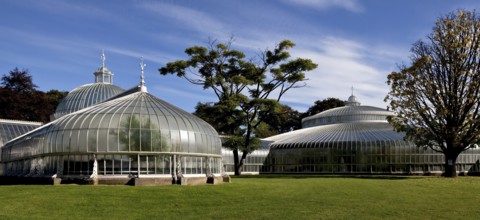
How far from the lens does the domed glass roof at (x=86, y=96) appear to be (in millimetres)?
55406

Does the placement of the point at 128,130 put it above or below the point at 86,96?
below

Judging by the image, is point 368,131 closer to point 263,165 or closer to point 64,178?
point 263,165

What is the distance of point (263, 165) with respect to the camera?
62.4 metres

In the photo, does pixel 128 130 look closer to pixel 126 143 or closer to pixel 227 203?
pixel 126 143

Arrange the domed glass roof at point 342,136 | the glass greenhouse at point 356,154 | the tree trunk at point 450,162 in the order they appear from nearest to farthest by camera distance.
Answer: the tree trunk at point 450,162, the glass greenhouse at point 356,154, the domed glass roof at point 342,136

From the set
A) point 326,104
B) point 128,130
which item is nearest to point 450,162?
point 128,130

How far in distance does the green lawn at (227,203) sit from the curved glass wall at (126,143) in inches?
128

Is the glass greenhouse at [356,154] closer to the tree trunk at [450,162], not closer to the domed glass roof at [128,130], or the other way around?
the tree trunk at [450,162]

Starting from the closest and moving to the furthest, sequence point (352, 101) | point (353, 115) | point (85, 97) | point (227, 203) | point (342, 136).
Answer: point (227, 203) → point (85, 97) → point (342, 136) → point (353, 115) → point (352, 101)

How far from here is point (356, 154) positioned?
5594 cm

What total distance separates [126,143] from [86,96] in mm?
29208

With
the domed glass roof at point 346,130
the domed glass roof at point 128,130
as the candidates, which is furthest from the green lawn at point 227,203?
the domed glass roof at point 346,130

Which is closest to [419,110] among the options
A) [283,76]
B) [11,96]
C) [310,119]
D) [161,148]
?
[283,76]

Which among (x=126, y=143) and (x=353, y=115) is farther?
(x=353, y=115)
